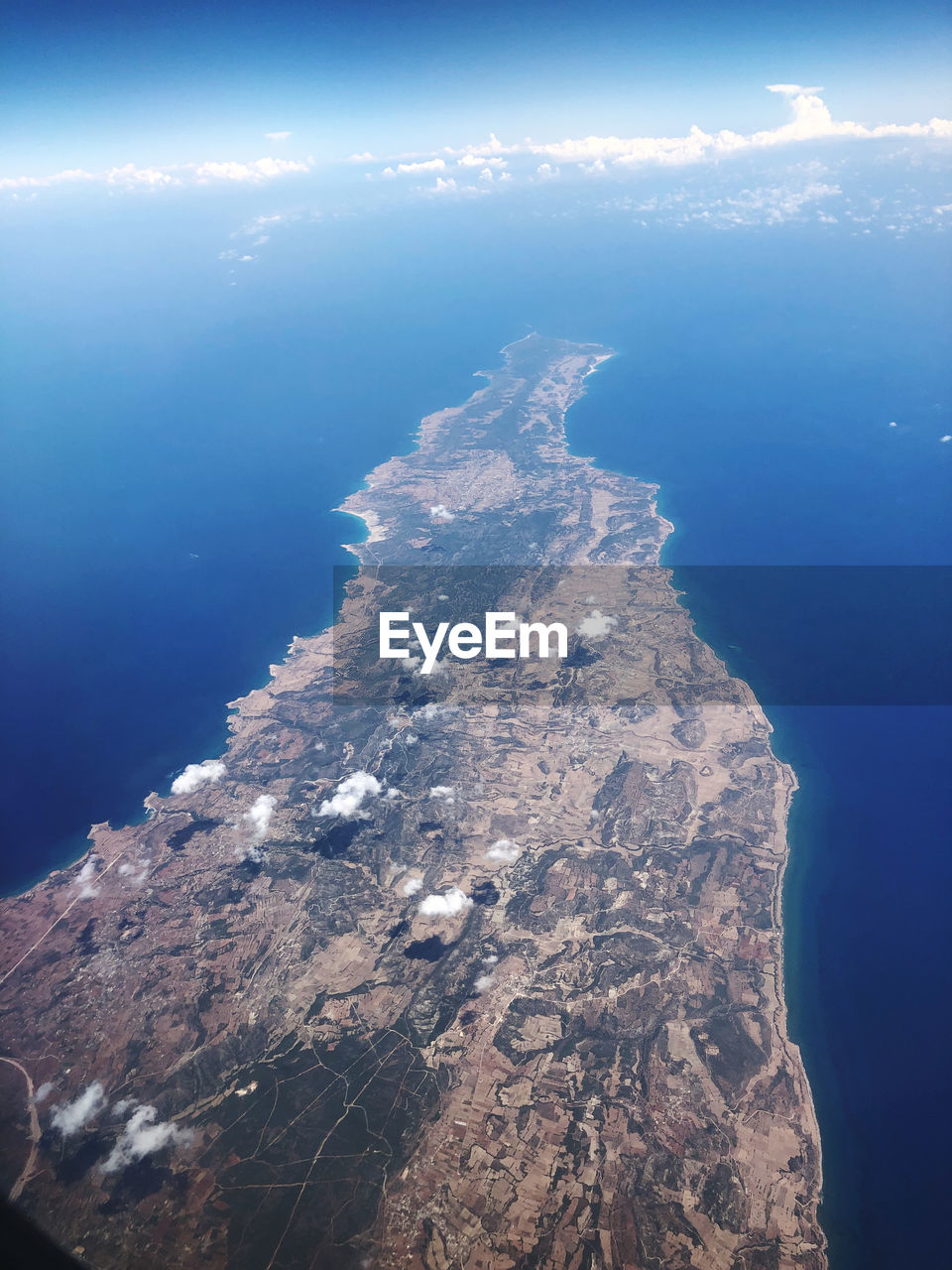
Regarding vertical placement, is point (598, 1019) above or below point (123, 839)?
below

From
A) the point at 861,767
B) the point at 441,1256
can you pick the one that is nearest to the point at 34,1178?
the point at 441,1256

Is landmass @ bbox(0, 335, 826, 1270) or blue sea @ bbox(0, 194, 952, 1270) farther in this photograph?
blue sea @ bbox(0, 194, 952, 1270)

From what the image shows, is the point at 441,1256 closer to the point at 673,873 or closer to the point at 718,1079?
the point at 718,1079
